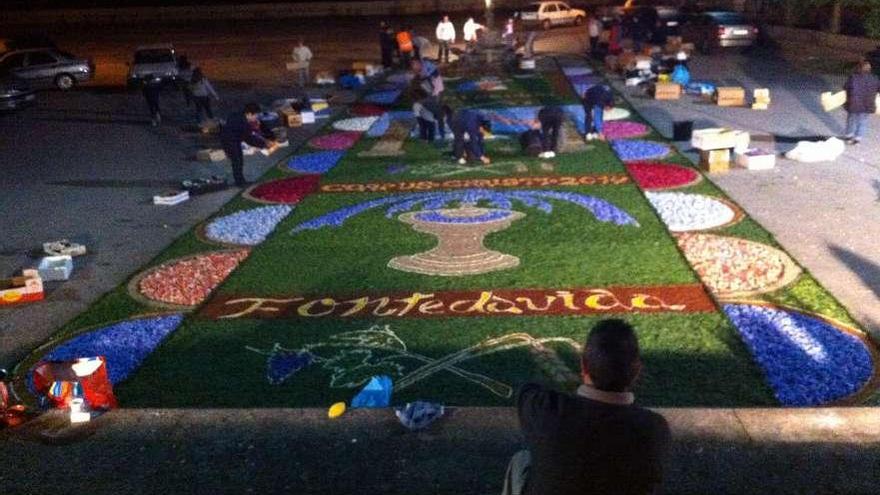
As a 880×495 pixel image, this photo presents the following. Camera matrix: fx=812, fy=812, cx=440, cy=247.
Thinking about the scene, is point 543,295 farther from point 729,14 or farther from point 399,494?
point 729,14

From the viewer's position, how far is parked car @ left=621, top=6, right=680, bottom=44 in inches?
1388

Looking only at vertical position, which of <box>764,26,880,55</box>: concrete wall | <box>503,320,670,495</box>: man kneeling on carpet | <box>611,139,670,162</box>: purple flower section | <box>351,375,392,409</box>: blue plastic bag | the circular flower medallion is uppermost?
<box>503,320,670,495</box>: man kneeling on carpet

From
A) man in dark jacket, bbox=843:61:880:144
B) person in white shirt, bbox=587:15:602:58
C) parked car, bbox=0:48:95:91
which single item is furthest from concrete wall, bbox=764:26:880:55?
parked car, bbox=0:48:95:91

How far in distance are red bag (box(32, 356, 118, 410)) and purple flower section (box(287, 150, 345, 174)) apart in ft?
33.2

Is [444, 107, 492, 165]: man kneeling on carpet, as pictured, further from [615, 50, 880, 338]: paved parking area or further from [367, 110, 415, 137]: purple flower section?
[615, 50, 880, 338]: paved parking area

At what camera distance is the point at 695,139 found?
16.3 m

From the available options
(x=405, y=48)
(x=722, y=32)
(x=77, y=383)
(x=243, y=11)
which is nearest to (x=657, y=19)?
(x=722, y=32)

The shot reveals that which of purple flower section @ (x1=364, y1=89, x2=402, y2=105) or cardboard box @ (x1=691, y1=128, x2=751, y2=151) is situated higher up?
cardboard box @ (x1=691, y1=128, x2=751, y2=151)

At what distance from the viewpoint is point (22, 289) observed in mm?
10844

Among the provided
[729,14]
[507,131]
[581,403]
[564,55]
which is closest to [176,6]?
[564,55]

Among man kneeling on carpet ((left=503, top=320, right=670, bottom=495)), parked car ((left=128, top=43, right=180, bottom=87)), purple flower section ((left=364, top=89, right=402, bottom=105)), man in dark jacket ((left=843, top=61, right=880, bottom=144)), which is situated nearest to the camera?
man kneeling on carpet ((left=503, top=320, right=670, bottom=495))

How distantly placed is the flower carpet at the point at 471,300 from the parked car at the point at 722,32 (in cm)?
1970

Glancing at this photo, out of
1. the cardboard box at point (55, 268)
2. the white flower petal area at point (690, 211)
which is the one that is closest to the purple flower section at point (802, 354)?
the white flower petal area at point (690, 211)

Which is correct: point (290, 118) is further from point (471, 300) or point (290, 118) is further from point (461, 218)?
point (471, 300)
